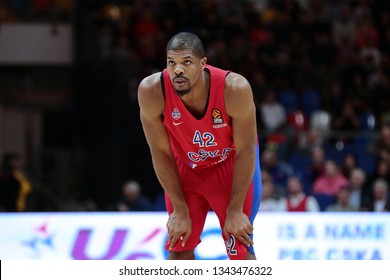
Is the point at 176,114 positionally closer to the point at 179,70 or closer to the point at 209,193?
the point at 179,70

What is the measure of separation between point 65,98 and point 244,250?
35.4ft

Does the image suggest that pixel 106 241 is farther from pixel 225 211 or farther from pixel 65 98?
pixel 65 98

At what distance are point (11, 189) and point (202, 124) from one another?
6803 millimetres

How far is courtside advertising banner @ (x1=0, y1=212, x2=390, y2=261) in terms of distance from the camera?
923 cm

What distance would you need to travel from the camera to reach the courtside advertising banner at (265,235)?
30.3 ft

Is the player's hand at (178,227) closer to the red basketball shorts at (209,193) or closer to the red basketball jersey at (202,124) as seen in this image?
the red basketball shorts at (209,193)

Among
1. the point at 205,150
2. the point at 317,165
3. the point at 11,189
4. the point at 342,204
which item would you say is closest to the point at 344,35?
the point at 317,165

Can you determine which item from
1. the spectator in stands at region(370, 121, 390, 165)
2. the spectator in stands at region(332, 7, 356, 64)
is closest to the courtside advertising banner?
the spectator in stands at region(370, 121, 390, 165)

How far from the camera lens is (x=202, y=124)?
5.09m

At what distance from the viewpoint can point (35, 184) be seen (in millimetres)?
13391

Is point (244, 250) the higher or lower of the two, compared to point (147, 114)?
lower

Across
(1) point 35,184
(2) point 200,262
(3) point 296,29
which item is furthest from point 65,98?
(2) point 200,262

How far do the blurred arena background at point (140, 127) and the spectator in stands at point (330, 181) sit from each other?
20 mm

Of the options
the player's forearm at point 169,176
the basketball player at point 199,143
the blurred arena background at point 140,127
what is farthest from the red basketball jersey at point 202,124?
the blurred arena background at point 140,127
